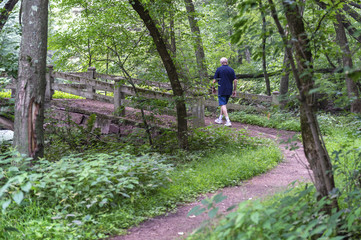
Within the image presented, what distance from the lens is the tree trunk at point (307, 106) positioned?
3314 mm

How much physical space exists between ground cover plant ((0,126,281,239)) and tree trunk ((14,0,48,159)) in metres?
0.51

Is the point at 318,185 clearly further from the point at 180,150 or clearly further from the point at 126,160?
the point at 180,150

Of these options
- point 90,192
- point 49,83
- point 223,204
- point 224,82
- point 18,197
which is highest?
point 224,82

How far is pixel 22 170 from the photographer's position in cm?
499

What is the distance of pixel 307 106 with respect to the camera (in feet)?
10.8

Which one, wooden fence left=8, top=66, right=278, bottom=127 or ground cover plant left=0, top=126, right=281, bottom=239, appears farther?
wooden fence left=8, top=66, right=278, bottom=127

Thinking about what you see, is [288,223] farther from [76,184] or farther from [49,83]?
[49,83]

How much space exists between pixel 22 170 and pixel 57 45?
11608mm

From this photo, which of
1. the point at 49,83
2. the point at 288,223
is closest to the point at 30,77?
the point at 288,223

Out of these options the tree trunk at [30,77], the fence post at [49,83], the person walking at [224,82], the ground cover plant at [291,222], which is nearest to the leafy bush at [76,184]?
the tree trunk at [30,77]

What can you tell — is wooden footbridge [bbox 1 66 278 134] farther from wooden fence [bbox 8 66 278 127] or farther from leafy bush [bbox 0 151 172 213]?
leafy bush [bbox 0 151 172 213]

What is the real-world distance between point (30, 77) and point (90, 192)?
7.68 ft

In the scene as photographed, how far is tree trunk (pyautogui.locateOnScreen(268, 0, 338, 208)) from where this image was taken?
3.31m

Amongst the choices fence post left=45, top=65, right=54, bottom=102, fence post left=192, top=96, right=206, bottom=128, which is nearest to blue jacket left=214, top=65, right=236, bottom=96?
fence post left=192, top=96, right=206, bottom=128
